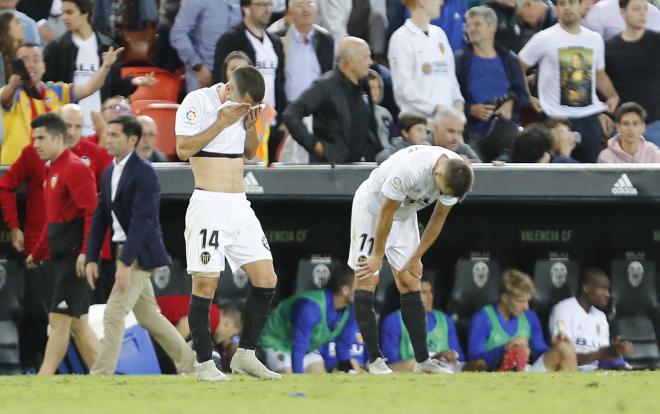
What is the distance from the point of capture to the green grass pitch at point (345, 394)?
266 inches

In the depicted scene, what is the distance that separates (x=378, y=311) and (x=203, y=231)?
3.71 m

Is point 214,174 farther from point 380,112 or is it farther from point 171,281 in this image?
point 171,281

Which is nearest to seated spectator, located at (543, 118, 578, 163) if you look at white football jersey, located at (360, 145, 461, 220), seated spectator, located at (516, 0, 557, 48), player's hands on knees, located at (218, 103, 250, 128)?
seated spectator, located at (516, 0, 557, 48)

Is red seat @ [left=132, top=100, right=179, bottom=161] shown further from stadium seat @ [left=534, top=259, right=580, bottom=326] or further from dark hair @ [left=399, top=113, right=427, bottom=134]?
stadium seat @ [left=534, top=259, right=580, bottom=326]

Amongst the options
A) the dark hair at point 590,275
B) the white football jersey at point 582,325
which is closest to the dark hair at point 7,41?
the white football jersey at point 582,325

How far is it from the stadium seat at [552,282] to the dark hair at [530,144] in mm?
1125

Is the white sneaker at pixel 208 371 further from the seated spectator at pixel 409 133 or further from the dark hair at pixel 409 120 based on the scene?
the dark hair at pixel 409 120

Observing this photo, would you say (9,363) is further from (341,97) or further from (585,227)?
(585,227)

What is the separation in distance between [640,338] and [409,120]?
2707mm

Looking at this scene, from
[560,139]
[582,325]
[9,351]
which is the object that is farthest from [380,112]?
[9,351]

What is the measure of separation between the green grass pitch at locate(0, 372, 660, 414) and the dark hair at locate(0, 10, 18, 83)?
9.14 ft

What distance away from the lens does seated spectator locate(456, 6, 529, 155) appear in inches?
466

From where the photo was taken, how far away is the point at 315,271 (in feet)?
38.7

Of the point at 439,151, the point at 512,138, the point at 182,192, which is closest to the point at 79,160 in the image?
the point at 182,192
